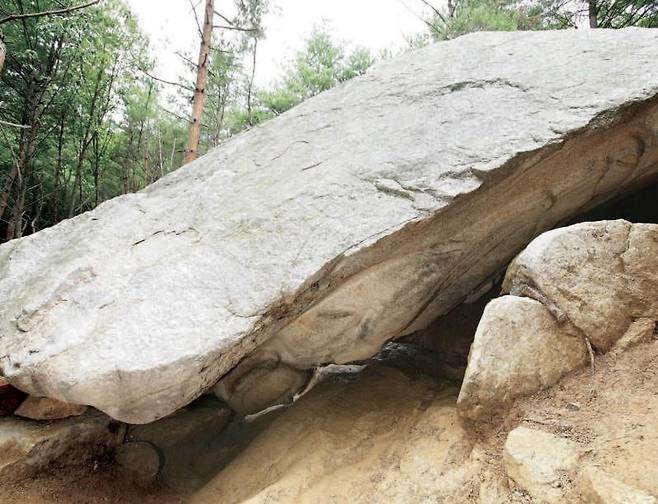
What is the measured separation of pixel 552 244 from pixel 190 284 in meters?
2.58

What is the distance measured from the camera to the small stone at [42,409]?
3.88m

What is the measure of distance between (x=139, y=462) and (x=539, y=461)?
342 cm

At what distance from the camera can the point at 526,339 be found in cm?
290

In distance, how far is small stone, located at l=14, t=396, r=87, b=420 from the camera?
12.7ft

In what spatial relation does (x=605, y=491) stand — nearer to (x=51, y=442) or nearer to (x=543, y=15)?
(x=51, y=442)

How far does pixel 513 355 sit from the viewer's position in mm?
2854

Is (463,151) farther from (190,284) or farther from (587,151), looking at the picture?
(190,284)

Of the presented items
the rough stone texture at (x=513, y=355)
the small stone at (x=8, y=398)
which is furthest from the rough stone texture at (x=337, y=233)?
the rough stone texture at (x=513, y=355)

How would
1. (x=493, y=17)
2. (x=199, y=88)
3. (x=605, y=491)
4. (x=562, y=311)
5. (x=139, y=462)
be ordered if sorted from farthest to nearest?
(x=493, y=17) → (x=199, y=88) → (x=139, y=462) → (x=562, y=311) → (x=605, y=491)

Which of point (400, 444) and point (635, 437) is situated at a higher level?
point (635, 437)

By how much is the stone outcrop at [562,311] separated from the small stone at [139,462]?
2.93 metres

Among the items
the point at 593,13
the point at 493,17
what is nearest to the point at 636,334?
the point at 593,13

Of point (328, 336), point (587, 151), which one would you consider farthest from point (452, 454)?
point (587, 151)

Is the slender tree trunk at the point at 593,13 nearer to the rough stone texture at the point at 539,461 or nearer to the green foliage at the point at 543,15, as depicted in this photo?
the green foliage at the point at 543,15
